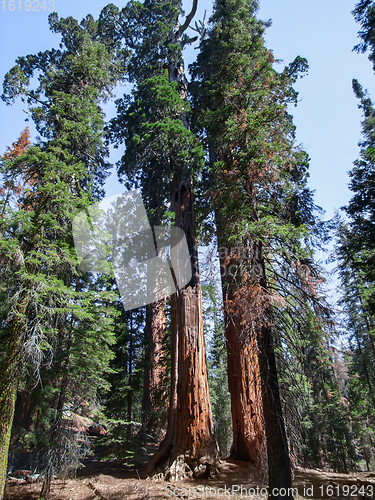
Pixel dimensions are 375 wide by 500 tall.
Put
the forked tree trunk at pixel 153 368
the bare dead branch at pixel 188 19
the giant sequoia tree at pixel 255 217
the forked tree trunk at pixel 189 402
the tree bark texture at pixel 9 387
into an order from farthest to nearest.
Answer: the bare dead branch at pixel 188 19, the forked tree trunk at pixel 153 368, the forked tree trunk at pixel 189 402, the tree bark texture at pixel 9 387, the giant sequoia tree at pixel 255 217

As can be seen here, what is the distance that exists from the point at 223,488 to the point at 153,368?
6583mm

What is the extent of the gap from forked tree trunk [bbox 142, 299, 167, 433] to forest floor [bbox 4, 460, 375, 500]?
4.06m

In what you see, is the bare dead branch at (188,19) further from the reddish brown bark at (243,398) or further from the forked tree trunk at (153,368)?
the forked tree trunk at (153,368)

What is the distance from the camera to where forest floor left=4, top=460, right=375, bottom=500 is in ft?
19.6

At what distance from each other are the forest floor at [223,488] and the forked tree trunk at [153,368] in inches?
160

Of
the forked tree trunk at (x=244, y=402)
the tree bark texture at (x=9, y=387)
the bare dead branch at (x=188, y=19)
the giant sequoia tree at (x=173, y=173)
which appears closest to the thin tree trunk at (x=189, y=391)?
the giant sequoia tree at (x=173, y=173)

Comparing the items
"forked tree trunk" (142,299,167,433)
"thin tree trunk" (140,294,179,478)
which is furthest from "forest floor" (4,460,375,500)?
"forked tree trunk" (142,299,167,433)

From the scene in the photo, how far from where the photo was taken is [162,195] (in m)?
11.2

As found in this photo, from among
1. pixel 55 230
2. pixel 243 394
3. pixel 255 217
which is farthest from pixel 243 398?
pixel 55 230

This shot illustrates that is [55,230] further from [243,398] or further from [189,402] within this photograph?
[243,398]

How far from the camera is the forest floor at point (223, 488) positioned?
19.6ft

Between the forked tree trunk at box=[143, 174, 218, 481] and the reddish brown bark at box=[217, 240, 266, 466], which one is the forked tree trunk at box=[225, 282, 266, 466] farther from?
the forked tree trunk at box=[143, 174, 218, 481]

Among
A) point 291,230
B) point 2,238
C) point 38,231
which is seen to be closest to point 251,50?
point 291,230

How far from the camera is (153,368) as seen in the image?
496 inches
